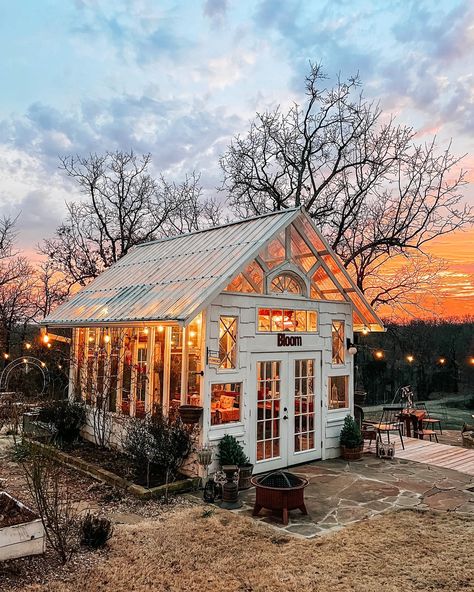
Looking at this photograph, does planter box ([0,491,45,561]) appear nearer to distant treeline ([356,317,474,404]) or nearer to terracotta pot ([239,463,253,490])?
terracotta pot ([239,463,253,490])

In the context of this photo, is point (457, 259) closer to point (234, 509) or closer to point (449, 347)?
point (234, 509)

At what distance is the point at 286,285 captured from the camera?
9711 mm

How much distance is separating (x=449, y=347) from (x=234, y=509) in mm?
37802

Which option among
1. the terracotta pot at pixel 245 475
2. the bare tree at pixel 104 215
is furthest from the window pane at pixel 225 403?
the bare tree at pixel 104 215

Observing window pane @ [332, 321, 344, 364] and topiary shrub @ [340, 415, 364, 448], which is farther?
window pane @ [332, 321, 344, 364]

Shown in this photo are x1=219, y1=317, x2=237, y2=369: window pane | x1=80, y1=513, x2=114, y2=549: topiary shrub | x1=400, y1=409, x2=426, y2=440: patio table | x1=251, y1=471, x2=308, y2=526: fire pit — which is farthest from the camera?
x1=400, y1=409, x2=426, y2=440: patio table

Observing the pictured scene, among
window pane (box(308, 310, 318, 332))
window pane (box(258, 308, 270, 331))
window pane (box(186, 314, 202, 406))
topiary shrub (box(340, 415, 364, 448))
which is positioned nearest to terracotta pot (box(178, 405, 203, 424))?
window pane (box(186, 314, 202, 406))

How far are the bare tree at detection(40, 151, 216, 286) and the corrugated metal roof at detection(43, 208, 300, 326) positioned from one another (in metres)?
11.0

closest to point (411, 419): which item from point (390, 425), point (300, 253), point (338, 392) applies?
point (390, 425)

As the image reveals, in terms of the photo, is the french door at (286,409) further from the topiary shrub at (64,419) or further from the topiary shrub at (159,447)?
the topiary shrub at (64,419)

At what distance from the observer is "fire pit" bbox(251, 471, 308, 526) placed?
6.55 metres

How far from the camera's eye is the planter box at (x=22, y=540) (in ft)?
16.4

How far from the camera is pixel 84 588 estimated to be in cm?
454

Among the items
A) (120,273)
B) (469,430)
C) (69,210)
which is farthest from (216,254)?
(69,210)
